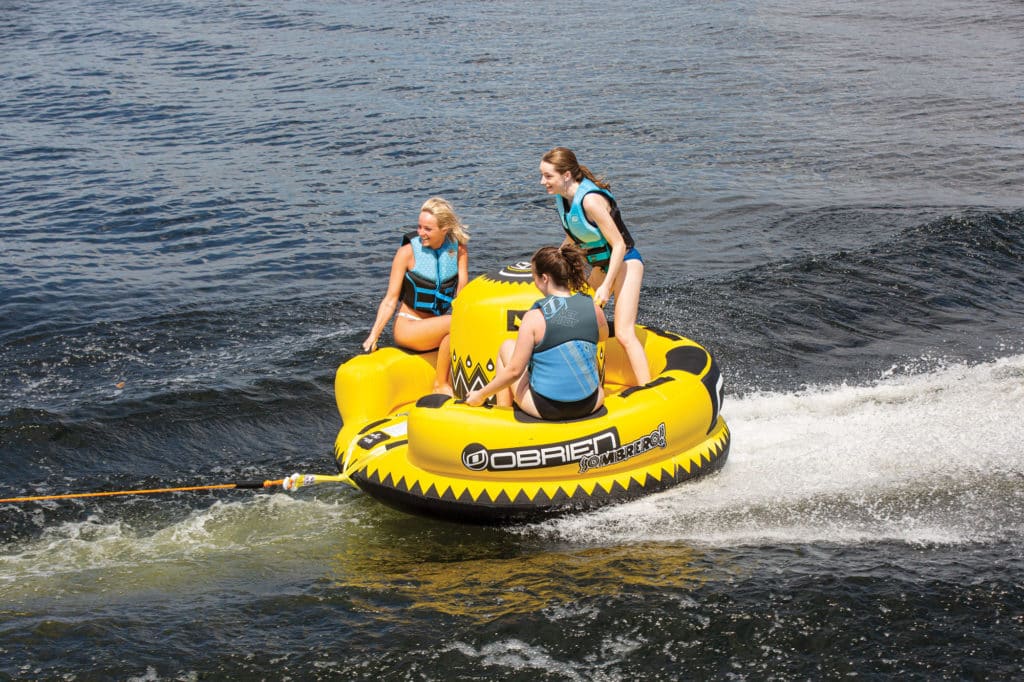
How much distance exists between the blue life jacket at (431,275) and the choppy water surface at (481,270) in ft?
4.98

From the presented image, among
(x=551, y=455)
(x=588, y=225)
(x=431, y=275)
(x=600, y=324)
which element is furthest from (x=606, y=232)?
(x=551, y=455)

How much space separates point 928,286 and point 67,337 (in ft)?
29.3

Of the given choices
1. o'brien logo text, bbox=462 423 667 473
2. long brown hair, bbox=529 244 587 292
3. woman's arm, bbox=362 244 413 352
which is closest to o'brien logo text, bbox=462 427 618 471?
o'brien logo text, bbox=462 423 667 473

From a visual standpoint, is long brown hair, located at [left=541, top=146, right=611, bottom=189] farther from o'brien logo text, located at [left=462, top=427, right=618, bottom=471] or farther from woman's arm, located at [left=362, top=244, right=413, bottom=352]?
o'brien logo text, located at [left=462, top=427, right=618, bottom=471]

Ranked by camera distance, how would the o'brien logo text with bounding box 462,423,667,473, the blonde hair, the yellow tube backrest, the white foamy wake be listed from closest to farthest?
the white foamy wake < the o'brien logo text with bounding box 462,423,667,473 < the yellow tube backrest < the blonde hair

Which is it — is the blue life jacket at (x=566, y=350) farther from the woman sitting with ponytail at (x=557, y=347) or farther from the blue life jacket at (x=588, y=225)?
the blue life jacket at (x=588, y=225)

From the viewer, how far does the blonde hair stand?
7469 mm

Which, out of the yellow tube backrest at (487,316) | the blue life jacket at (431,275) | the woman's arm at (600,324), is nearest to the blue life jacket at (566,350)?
the woman's arm at (600,324)

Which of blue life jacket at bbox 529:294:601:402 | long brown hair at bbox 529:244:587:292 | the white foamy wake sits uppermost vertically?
long brown hair at bbox 529:244:587:292

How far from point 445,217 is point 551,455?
6.47ft

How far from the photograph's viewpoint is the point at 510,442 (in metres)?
6.54

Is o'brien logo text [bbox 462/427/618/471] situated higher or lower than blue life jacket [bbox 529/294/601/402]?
lower

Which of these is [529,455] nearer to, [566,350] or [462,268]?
[566,350]

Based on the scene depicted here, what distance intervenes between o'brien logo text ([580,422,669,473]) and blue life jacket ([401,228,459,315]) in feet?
6.02
